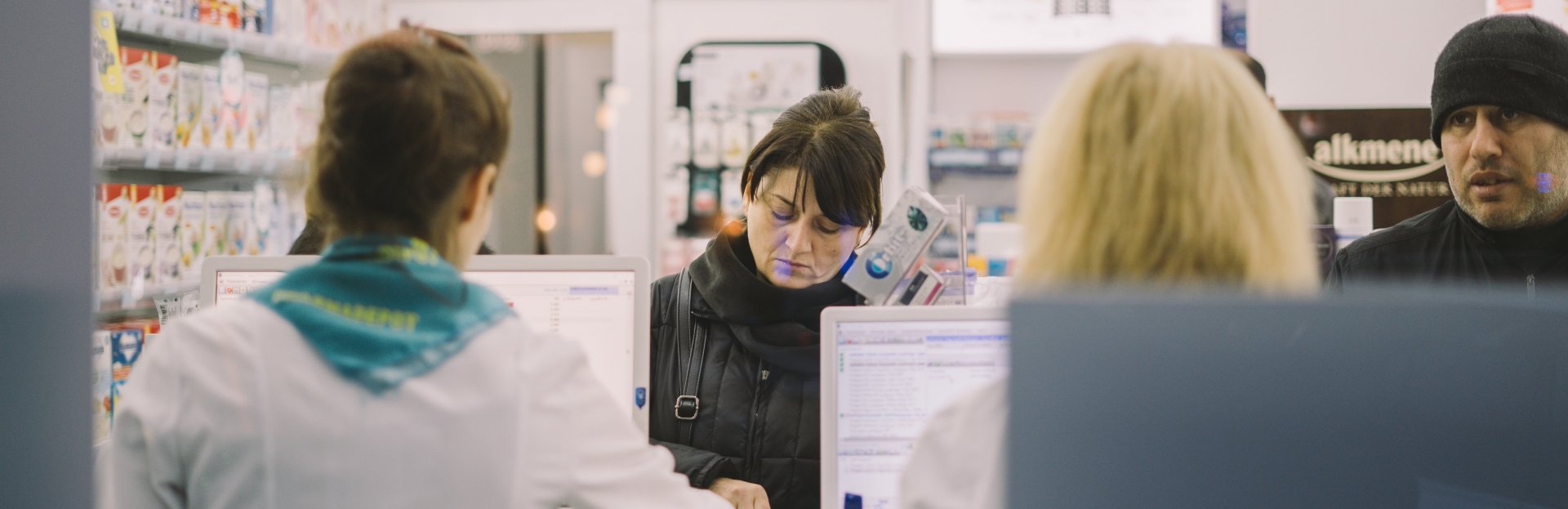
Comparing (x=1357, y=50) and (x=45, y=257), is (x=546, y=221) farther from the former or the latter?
(x=45, y=257)

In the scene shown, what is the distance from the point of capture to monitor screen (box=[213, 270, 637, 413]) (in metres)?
1.75

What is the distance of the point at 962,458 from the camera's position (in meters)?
1.12

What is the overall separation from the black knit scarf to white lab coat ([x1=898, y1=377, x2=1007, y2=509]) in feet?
2.71

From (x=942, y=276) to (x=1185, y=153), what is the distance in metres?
0.75

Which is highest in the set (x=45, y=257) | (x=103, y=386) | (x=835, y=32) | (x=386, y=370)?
(x=835, y=32)

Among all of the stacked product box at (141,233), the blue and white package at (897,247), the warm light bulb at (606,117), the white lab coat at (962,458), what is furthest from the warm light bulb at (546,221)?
the white lab coat at (962,458)

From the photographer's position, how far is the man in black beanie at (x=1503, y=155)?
2268mm

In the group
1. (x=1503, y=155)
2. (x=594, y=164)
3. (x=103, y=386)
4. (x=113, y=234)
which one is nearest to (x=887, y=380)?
(x=1503, y=155)

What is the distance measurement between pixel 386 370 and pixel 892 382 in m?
0.75

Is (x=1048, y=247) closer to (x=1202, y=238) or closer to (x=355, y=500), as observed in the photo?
(x=1202, y=238)

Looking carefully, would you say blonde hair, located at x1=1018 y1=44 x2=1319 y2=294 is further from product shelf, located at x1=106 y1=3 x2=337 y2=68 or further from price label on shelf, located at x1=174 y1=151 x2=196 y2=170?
price label on shelf, located at x1=174 y1=151 x2=196 y2=170

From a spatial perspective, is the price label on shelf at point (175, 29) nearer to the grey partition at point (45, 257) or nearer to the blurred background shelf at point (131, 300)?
the blurred background shelf at point (131, 300)

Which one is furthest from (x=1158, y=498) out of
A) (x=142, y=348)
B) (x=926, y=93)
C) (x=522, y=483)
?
(x=926, y=93)

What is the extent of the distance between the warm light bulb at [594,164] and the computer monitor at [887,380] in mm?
4070
